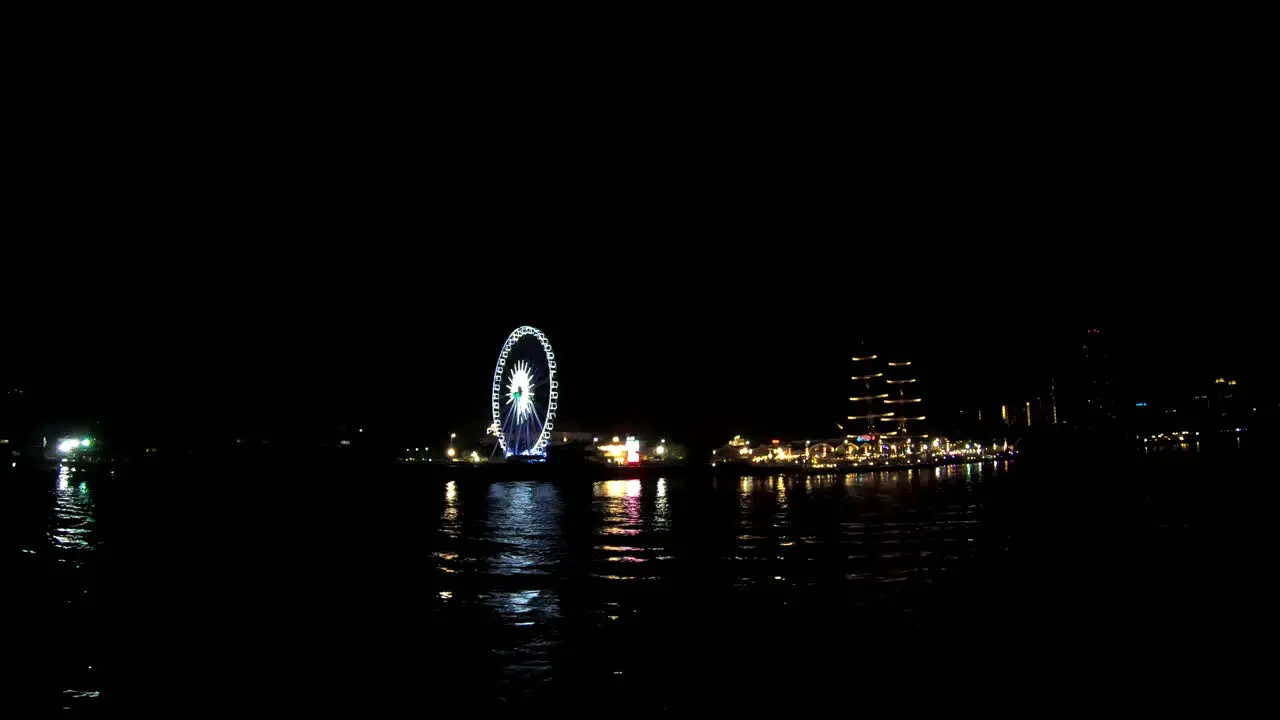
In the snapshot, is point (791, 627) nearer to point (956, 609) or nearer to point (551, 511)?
point (956, 609)

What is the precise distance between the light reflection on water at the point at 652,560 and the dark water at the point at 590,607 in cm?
8

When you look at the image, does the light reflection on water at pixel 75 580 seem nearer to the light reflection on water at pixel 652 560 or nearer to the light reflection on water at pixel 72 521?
the light reflection on water at pixel 72 521

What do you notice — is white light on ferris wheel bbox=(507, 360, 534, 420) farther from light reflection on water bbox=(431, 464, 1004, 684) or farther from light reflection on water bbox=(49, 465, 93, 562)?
light reflection on water bbox=(431, 464, 1004, 684)

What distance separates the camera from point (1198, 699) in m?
7.62

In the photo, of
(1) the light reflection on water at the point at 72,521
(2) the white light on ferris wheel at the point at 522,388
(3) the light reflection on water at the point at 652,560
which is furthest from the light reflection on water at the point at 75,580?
(2) the white light on ferris wheel at the point at 522,388

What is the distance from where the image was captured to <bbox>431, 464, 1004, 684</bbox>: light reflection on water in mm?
11047

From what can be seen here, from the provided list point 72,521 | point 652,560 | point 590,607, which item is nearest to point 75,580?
point 590,607

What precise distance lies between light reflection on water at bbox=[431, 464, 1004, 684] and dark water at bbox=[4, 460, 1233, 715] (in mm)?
77

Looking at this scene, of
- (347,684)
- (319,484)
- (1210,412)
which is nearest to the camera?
(347,684)

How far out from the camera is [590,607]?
11734 millimetres

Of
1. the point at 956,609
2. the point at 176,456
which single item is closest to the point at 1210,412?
the point at 176,456

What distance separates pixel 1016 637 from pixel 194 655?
825 centimetres

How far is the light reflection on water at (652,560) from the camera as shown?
11.0 m

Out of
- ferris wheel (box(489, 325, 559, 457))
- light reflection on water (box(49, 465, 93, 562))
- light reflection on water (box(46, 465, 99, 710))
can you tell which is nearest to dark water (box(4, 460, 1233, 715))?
light reflection on water (box(46, 465, 99, 710))
